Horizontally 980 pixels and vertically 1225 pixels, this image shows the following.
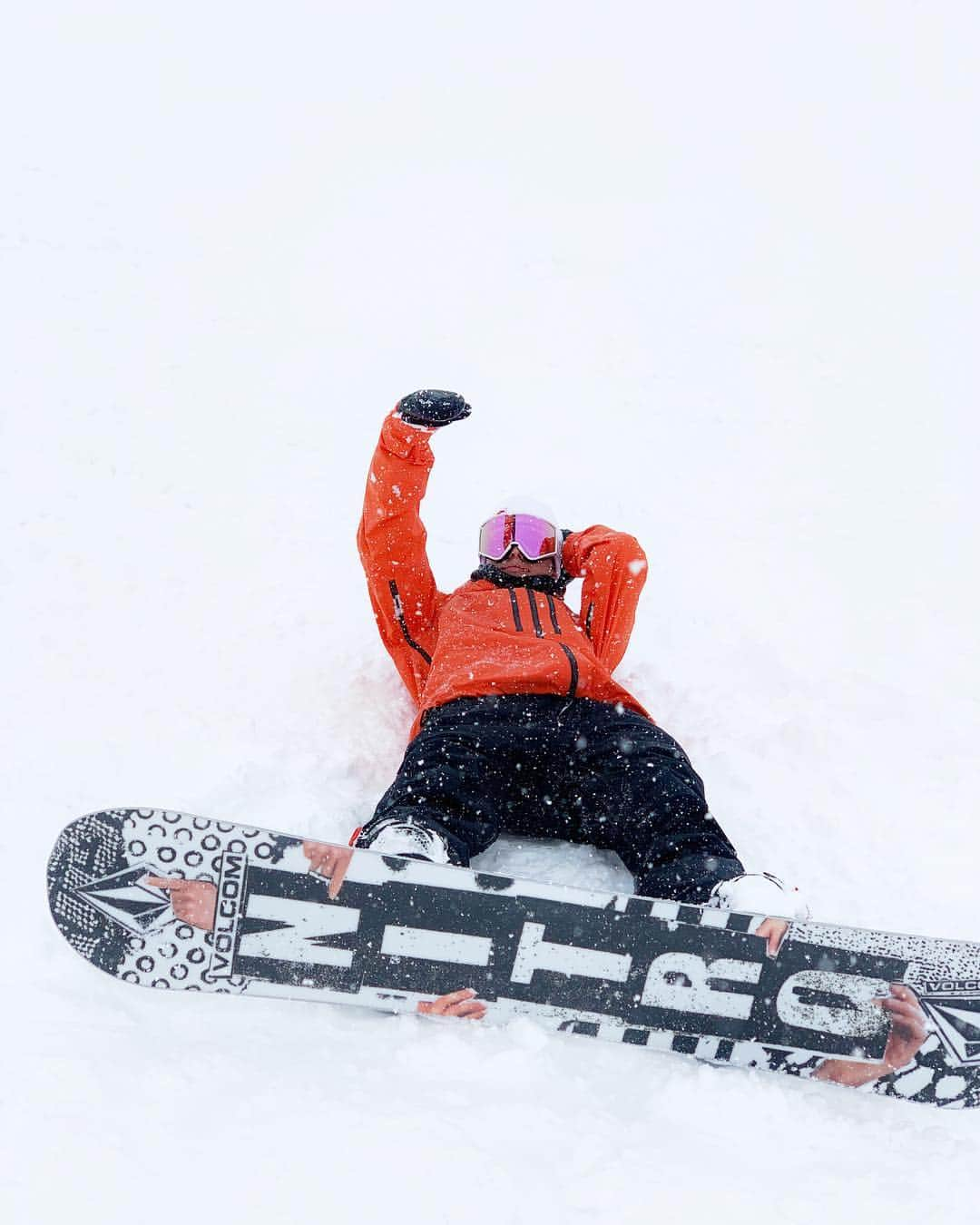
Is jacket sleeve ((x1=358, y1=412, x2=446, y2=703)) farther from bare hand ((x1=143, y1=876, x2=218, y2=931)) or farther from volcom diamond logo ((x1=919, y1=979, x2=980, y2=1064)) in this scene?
volcom diamond logo ((x1=919, y1=979, x2=980, y2=1064))

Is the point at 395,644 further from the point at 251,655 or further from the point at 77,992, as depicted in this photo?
the point at 77,992

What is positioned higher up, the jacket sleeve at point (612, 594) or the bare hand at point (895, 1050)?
the jacket sleeve at point (612, 594)

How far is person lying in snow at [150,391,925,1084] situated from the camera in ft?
8.73

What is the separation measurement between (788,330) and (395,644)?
4.38 meters

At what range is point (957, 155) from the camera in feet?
28.7

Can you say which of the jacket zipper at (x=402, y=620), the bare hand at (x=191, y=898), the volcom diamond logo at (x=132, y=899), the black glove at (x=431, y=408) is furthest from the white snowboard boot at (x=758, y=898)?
the black glove at (x=431, y=408)

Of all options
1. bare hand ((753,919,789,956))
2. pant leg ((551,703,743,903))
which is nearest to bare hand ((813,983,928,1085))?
bare hand ((753,919,789,956))

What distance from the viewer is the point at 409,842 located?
2.67m

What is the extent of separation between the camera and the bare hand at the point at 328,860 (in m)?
2.53

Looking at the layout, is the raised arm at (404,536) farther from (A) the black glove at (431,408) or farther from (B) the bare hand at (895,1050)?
(B) the bare hand at (895,1050)

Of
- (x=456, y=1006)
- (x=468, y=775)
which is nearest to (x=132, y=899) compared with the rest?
(x=456, y=1006)

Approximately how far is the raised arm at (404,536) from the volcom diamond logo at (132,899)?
4.61ft

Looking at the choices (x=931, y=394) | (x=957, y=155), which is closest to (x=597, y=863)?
(x=931, y=394)

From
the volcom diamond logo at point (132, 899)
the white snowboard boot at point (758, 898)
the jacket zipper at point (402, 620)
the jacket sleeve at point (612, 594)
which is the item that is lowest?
the volcom diamond logo at point (132, 899)
